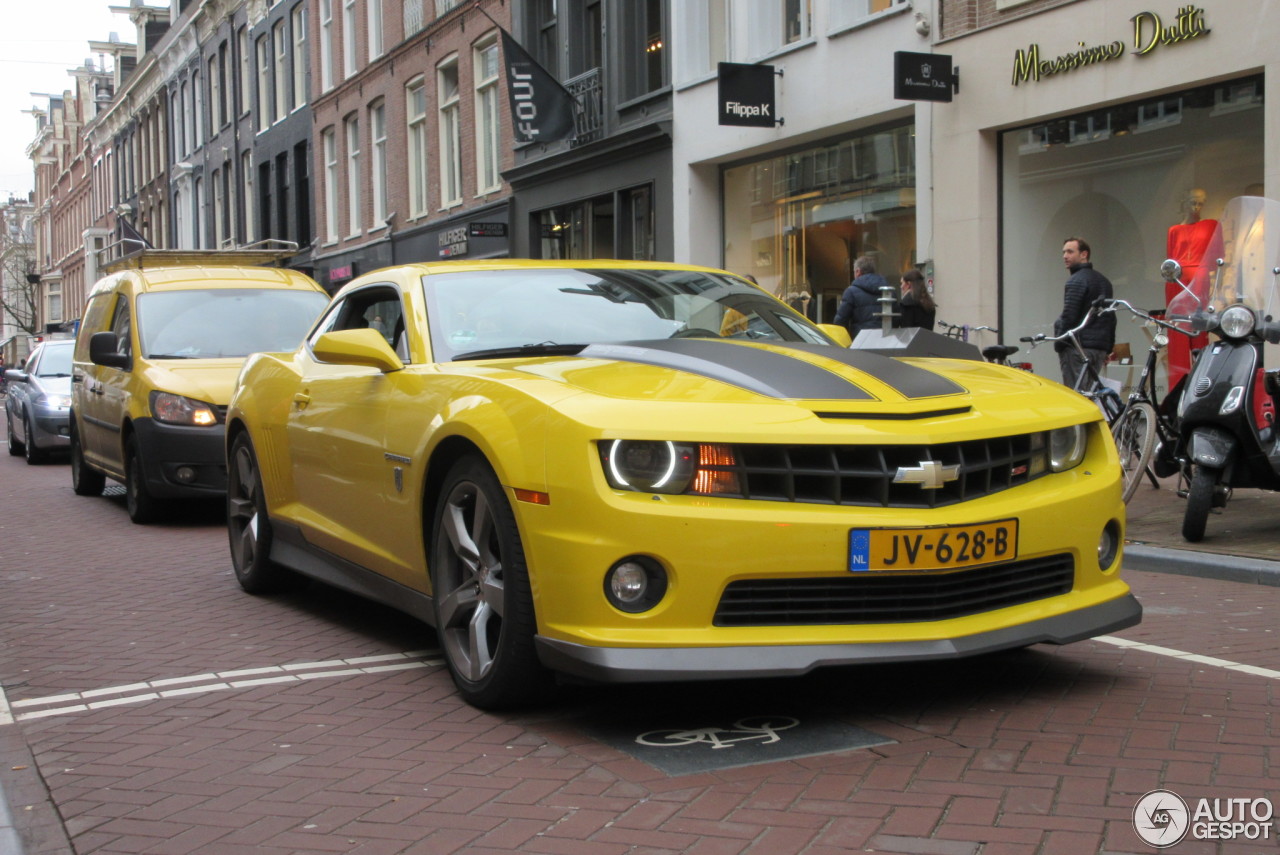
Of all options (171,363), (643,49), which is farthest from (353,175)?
(171,363)

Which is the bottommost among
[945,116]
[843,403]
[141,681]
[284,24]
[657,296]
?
[141,681]

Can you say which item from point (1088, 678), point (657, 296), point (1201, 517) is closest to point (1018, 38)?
point (1201, 517)

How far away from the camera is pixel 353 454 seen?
5.33 meters

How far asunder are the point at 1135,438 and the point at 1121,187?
5.32 metres

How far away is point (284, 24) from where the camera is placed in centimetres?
3866

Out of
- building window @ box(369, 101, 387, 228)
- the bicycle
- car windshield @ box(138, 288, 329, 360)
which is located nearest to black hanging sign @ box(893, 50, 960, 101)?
the bicycle

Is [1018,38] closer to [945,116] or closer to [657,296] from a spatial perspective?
[945,116]

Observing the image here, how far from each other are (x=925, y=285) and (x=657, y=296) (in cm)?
932

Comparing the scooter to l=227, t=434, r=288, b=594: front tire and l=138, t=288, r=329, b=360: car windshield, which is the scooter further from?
l=138, t=288, r=329, b=360: car windshield

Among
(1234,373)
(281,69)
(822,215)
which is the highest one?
(281,69)

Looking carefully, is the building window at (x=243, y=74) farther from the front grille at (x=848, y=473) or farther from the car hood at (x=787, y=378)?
the front grille at (x=848, y=473)

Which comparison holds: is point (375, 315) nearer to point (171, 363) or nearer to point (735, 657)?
point (735, 657)

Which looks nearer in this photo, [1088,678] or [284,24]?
[1088,678]

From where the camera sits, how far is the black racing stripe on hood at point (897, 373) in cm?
426
